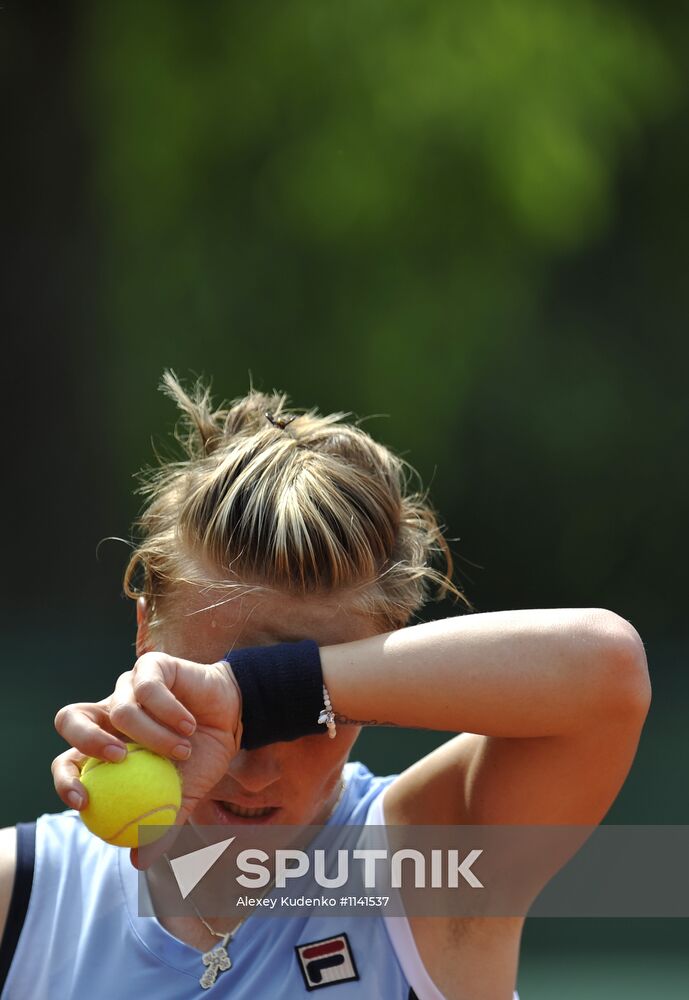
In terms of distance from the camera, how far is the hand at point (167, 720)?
112 cm

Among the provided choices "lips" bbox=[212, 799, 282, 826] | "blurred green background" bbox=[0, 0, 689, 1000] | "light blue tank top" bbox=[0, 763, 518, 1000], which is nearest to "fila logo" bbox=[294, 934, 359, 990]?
"light blue tank top" bbox=[0, 763, 518, 1000]

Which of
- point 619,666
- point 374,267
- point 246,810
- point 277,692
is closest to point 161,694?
point 277,692

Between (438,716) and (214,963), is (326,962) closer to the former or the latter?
(214,963)

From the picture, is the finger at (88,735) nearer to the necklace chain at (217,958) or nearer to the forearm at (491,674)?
the forearm at (491,674)

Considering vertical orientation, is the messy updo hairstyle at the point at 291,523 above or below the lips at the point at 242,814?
above

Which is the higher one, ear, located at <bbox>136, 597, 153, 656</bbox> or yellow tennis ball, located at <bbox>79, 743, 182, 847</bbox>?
ear, located at <bbox>136, 597, 153, 656</bbox>

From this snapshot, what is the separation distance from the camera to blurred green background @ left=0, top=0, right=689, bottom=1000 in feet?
18.1

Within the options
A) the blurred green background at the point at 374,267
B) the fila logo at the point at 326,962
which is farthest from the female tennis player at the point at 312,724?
the blurred green background at the point at 374,267

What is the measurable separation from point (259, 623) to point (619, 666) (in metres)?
0.40

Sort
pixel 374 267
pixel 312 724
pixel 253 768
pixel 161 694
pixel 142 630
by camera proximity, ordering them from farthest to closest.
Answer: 1. pixel 374 267
2. pixel 142 630
3. pixel 253 768
4. pixel 312 724
5. pixel 161 694

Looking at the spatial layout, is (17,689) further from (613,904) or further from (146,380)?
(613,904)

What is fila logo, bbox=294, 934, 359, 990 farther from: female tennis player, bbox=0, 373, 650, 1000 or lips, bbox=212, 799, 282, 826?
lips, bbox=212, 799, 282, 826

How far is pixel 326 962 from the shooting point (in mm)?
1347

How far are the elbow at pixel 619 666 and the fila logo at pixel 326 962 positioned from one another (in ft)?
1.29
